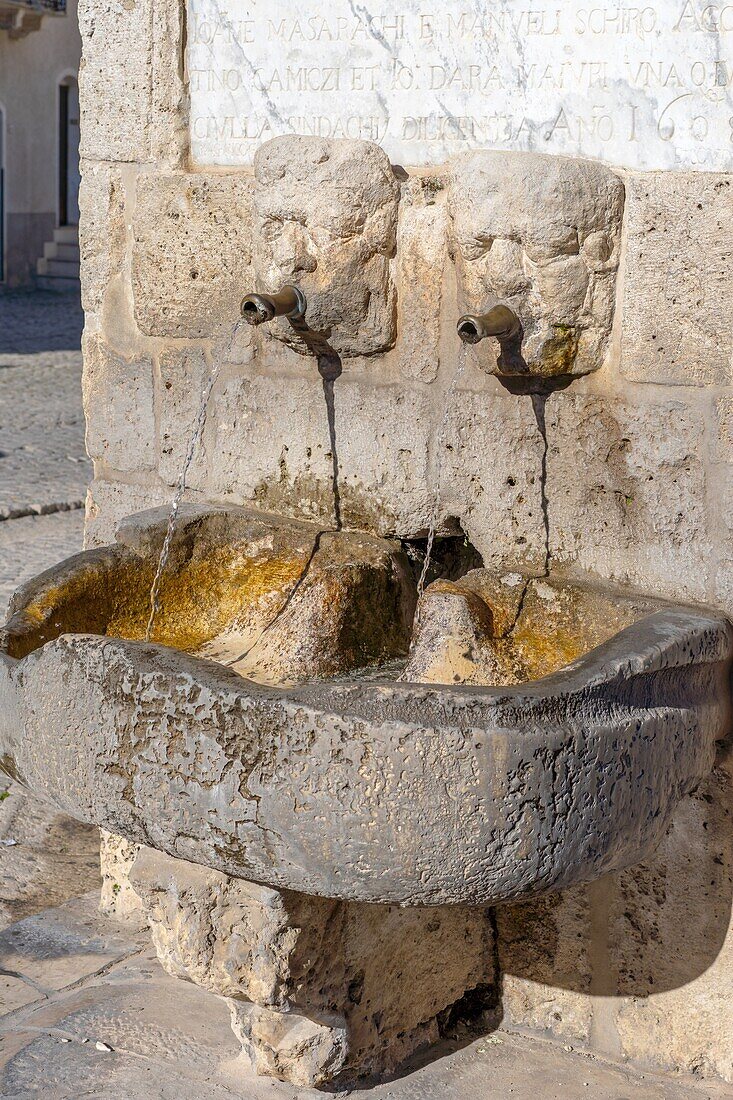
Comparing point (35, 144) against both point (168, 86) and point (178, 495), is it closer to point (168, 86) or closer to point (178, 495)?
point (168, 86)

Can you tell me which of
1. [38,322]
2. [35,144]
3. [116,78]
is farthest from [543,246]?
[35,144]

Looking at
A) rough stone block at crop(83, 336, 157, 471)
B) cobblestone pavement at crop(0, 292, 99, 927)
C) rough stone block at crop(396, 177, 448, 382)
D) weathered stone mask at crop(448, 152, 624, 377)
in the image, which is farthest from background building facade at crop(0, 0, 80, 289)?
weathered stone mask at crop(448, 152, 624, 377)

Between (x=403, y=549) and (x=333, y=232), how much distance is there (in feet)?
2.29

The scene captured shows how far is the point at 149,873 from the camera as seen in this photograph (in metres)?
2.68

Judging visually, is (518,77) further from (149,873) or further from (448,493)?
(149,873)

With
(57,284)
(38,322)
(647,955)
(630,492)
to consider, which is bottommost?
(647,955)

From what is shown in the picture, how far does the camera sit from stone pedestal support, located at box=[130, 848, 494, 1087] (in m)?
2.60

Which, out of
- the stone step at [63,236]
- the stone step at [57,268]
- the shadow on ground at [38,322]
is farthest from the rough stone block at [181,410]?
the stone step at [63,236]

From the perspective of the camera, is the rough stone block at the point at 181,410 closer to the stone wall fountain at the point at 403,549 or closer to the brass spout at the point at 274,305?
the stone wall fountain at the point at 403,549

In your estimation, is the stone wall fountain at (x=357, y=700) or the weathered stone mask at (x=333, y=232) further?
the weathered stone mask at (x=333, y=232)

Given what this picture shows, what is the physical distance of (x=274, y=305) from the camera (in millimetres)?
2953

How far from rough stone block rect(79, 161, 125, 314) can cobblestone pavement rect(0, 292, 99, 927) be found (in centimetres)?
153

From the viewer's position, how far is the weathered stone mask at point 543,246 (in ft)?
8.80

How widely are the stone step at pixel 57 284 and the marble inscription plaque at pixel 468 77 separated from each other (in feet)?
54.2
